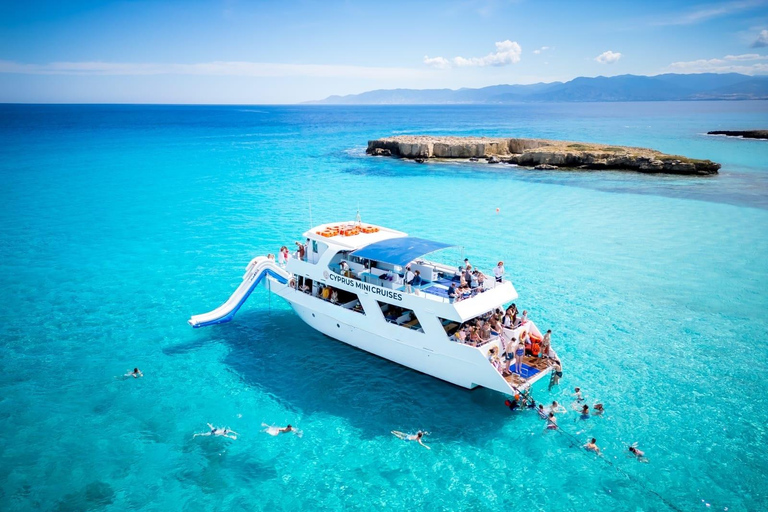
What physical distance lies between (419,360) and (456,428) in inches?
109

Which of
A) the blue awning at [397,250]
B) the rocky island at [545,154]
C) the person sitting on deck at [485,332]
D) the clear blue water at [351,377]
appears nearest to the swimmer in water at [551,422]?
the clear blue water at [351,377]

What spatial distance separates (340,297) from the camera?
18844 mm

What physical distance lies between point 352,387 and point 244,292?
25.4 feet

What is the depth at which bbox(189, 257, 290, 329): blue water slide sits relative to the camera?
66.2 feet

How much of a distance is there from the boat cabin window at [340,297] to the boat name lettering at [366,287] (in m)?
0.68

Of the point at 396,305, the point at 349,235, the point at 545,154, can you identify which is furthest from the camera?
the point at 545,154

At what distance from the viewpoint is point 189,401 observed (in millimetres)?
15297

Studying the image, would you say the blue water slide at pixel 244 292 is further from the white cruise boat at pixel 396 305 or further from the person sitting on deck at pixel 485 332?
the person sitting on deck at pixel 485 332

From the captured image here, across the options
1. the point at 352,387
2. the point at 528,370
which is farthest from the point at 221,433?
the point at 528,370

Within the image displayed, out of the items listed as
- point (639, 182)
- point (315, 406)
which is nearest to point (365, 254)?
point (315, 406)

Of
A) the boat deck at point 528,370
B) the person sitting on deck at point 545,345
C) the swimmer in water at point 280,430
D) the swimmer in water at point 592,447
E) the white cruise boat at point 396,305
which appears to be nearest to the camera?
the swimmer in water at point 592,447

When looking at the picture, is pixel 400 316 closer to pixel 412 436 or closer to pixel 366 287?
pixel 366 287

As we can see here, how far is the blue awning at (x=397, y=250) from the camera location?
16.4 meters

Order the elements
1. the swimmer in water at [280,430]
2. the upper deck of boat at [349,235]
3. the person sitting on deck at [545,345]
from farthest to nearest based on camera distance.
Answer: the upper deck of boat at [349,235], the person sitting on deck at [545,345], the swimmer in water at [280,430]
